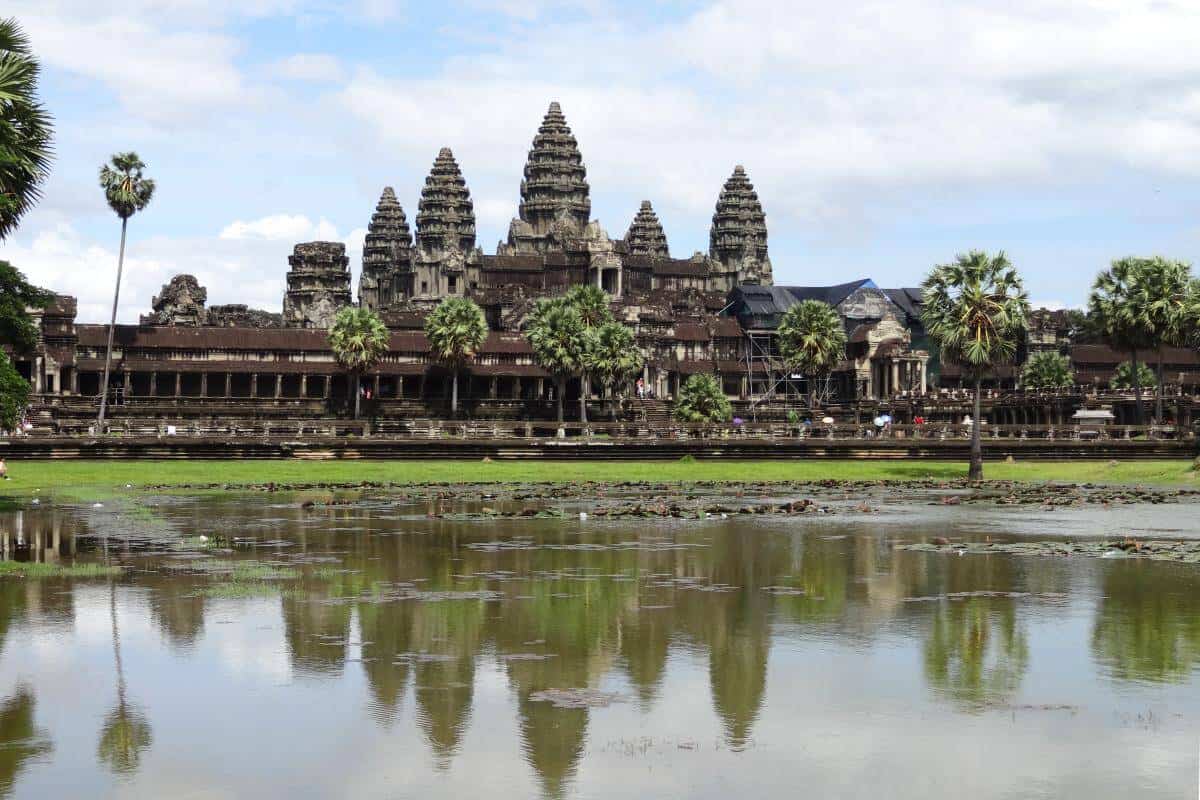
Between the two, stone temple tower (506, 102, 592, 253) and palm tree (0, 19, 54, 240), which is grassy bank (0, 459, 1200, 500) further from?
stone temple tower (506, 102, 592, 253)

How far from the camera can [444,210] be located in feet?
577

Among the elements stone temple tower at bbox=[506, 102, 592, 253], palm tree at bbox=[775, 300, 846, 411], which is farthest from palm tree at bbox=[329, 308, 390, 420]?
stone temple tower at bbox=[506, 102, 592, 253]

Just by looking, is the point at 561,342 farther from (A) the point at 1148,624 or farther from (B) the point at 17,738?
(B) the point at 17,738

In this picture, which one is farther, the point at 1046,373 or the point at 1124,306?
the point at 1046,373

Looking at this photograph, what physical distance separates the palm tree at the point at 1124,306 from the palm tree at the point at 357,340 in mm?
49104

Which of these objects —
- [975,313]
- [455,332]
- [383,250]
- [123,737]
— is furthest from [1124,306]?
[383,250]

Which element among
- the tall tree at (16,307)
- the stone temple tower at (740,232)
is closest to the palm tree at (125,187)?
the tall tree at (16,307)

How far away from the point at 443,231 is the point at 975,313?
12289 cm

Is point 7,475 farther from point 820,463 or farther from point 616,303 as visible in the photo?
point 616,303

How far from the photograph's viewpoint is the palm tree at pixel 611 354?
341 ft

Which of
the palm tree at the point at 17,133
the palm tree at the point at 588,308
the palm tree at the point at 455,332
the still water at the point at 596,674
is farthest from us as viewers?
the palm tree at the point at 588,308

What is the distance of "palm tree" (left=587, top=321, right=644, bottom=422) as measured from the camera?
A: 4097 inches

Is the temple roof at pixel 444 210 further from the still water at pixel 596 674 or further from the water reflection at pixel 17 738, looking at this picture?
the water reflection at pixel 17 738

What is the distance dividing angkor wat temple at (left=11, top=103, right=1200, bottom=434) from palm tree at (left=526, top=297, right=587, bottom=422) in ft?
47.5
